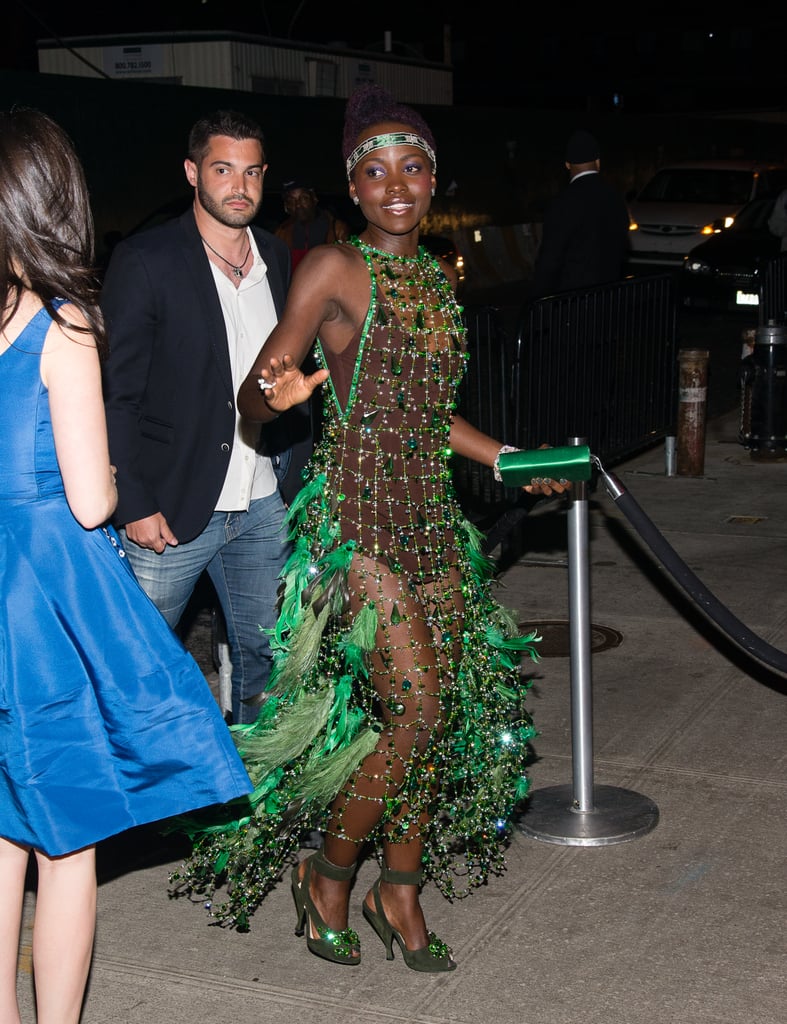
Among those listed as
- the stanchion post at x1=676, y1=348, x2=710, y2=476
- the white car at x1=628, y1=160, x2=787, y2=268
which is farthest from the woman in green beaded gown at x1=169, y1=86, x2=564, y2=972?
the white car at x1=628, y1=160, x2=787, y2=268

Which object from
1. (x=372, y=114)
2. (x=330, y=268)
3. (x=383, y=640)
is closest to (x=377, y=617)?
(x=383, y=640)

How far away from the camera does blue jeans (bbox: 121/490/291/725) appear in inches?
163

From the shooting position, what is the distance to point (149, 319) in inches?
158

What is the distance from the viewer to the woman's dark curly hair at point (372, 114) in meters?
3.65

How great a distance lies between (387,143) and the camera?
3615mm

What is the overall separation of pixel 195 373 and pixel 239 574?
0.66m

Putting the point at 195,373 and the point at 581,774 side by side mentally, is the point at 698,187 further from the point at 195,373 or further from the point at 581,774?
the point at 195,373

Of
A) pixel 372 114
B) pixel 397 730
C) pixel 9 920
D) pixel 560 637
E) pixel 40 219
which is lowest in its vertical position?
pixel 560 637

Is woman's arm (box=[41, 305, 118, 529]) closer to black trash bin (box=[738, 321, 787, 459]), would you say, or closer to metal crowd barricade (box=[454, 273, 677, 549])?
metal crowd barricade (box=[454, 273, 677, 549])

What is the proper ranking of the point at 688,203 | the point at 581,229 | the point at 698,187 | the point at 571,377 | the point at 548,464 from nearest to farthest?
the point at 548,464 → the point at 571,377 → the point at 581,229 → the point at 688,203 → the point at 698,187

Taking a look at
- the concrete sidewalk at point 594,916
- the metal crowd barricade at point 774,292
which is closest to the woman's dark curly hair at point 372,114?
the concrete sidewalk at point 594,916

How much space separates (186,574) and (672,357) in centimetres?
612

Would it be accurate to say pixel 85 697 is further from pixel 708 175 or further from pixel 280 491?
pixel 708 175

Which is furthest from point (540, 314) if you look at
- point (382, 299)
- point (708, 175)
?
point (708, 175)
